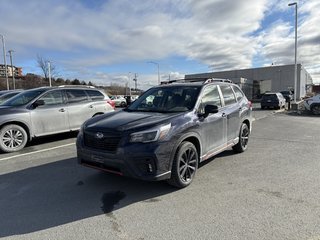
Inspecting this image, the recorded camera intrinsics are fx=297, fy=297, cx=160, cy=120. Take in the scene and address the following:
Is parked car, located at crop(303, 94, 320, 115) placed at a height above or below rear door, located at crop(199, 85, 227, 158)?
below

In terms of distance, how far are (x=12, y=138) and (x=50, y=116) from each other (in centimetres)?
122

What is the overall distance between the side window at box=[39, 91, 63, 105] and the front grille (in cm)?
Result: 439

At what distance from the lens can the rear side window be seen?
402 inches

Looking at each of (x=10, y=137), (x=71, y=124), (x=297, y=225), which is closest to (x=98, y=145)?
(x=297, y=225)

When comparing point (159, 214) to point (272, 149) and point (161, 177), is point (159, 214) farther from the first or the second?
point (272, 149)

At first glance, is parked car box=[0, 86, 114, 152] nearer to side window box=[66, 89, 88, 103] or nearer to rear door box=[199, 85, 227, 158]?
side window box=[66, 89, 88, 103]

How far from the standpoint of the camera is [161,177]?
4465 millimetres

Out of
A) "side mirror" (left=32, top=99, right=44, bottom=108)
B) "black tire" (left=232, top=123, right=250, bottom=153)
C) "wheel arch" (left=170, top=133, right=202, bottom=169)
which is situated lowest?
"black tire" (left=232, top=123, right=250, bottom=153)

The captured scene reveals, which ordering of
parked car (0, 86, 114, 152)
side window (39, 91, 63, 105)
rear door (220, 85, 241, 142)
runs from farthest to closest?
side window (39, 91, 63, 105)
parked car (0, 86, 114, 152)
rear door (220, 85, 241, 142)

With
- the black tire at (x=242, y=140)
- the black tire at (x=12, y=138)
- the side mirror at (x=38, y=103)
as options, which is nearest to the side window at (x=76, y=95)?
the side mirror at (x=38, y=103)

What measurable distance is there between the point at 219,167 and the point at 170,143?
2036 millimetres

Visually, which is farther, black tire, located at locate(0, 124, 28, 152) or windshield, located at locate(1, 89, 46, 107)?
windshield, located at locate(1, 89, 46, 107)

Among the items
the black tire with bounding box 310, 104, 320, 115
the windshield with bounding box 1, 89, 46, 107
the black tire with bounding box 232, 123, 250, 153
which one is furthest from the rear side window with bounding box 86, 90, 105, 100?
the black tire with bounding box 310, 104, 320, 115

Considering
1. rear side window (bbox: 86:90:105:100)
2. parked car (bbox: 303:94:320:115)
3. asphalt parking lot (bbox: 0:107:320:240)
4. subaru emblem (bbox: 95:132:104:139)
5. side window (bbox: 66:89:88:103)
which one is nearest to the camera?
asphalt parking lot (bbox: 0:107:320:240)
